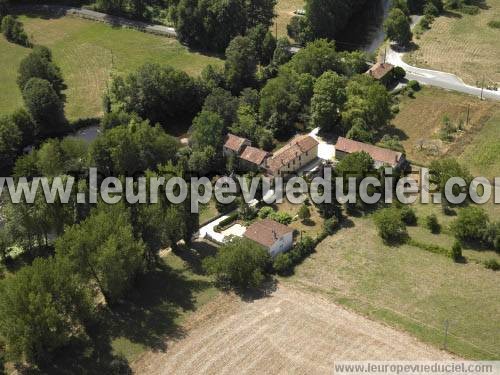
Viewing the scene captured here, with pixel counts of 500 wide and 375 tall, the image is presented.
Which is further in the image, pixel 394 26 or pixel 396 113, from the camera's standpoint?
pixel 394 26

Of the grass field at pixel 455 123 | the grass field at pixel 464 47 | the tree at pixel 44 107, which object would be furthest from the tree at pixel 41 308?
the grass field at pixel 464 47

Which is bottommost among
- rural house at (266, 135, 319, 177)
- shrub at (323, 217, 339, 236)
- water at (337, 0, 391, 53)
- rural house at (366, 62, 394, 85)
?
shrub at (323, 217, 339, 236)

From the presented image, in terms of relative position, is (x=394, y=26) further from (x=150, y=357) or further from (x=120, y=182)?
(x=150, y=357)

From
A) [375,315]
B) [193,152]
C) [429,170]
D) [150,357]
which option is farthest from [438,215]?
[150,357]

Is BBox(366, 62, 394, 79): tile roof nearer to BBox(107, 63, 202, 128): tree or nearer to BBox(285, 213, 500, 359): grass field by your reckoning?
BBox(107, 63, 202, 128): tree

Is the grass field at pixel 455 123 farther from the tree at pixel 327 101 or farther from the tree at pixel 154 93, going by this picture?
the tree at pixel 154 93

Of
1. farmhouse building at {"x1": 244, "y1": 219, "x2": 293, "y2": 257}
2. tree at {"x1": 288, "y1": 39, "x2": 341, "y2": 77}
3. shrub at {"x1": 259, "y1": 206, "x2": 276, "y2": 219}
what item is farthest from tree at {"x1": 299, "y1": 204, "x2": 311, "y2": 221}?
tree at {"x1": 288, "y1": 39, "x2": 341, "y2": 77}

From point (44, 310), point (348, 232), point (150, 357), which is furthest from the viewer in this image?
point (348, 232)
